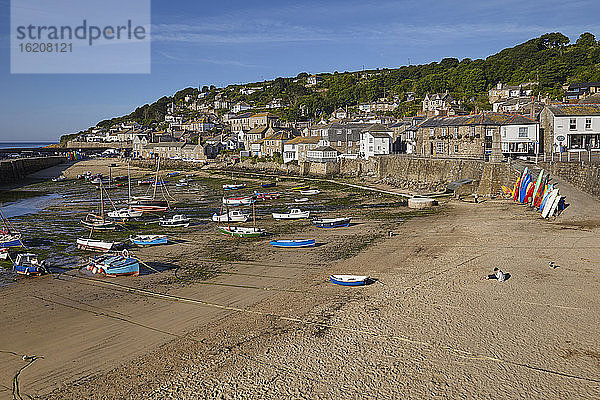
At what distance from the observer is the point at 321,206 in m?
34.1

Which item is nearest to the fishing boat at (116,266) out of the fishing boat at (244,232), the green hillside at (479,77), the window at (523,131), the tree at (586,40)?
the fishing boat at (244,232)

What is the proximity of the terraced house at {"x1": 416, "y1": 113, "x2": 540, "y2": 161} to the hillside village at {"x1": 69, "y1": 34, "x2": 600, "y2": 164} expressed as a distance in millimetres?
85

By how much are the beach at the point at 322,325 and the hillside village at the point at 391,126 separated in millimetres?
20392

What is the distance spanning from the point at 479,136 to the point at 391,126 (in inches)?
698

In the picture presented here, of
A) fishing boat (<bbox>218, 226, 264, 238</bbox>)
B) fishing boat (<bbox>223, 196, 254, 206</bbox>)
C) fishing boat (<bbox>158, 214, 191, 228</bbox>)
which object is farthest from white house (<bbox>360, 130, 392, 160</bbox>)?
fishing boat (<bbox>218, 226, 264, 238</bbox>)

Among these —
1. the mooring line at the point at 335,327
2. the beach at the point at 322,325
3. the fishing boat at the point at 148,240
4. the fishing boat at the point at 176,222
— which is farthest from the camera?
the fishing boat at the point at 176,222

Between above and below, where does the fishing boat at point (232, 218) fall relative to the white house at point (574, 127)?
below

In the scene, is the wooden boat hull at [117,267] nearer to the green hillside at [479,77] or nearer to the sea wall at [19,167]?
the sea wall at [19,167]

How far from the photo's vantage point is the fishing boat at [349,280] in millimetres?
15133

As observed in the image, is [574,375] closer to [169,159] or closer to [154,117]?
[169,159]

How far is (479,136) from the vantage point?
4234 cm

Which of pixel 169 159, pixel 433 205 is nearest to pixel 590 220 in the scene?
pixel 433 205

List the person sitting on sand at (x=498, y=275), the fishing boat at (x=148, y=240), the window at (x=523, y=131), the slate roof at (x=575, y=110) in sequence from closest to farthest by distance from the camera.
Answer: the person sitting on sand at (x=498, y=275)
the fishing boat at (x=148, y=240)
the slate roof at (x=575, y=110)
the window at (x=523, y=131)

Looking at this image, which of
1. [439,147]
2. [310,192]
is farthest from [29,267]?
[439,147]
